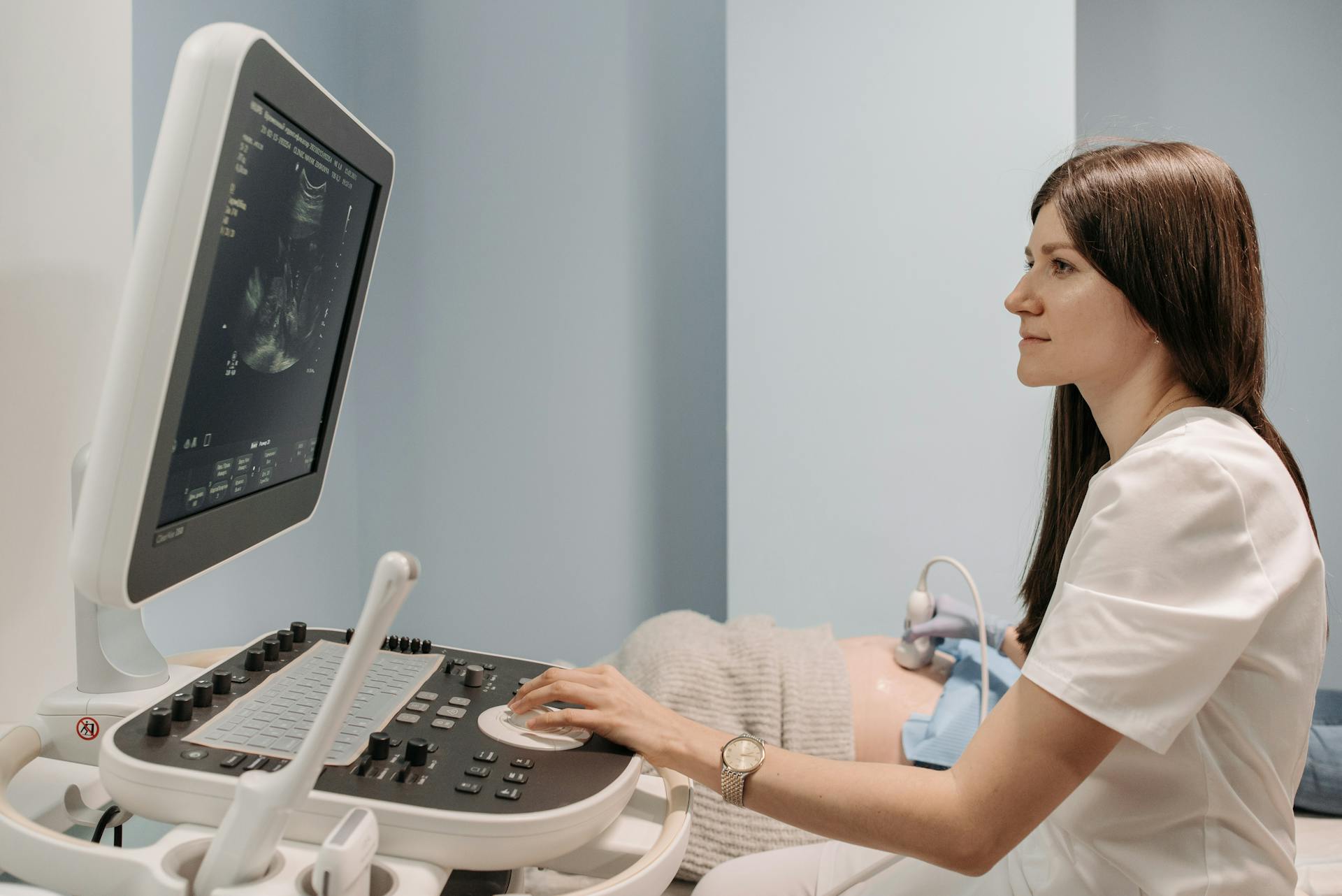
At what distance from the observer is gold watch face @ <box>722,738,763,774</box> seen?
83 cm

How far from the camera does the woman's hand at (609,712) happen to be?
0.78 meters

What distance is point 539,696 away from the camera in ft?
2.59

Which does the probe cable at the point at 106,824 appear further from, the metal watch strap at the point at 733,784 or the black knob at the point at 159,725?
the metal watch strap at the point at 733,784

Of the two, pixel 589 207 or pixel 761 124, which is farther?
pixel 589 207

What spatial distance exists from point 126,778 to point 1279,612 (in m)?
0.90

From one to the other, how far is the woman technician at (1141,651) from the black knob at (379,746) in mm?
133

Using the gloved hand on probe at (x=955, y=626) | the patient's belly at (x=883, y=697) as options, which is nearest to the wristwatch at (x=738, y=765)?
the patient's belly at (x=883, y=697)

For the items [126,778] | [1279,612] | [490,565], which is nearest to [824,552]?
[490,565]

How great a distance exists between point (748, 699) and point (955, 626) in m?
0.41

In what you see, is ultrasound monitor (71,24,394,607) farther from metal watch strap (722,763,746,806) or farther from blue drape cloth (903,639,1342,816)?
blue drape cloth (903,639,1342,816)

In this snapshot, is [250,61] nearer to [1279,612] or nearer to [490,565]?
[1279,612]

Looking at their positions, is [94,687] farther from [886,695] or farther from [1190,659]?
[886,695]

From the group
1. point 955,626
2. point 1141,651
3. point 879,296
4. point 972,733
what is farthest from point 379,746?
point 879,296

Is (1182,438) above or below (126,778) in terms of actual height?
above
